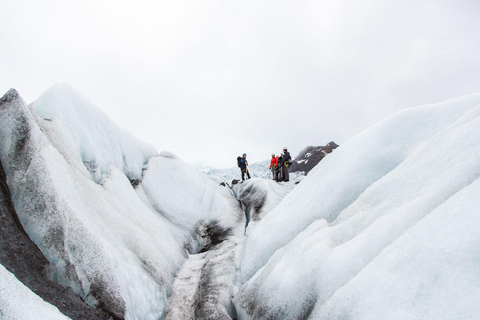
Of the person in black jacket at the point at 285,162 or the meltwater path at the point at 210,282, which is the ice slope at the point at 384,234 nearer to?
the meltwater path at the point at 210,282

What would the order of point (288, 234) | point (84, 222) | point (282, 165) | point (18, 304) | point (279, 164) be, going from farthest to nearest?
1. point (279, 164)
2. point (282, 165)
3. point (288, 234)
4. point (84, 222)
5. point (18, 304)

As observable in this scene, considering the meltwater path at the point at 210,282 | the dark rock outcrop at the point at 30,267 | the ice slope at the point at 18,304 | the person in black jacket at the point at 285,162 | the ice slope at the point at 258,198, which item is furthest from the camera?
the person in black jacket at the point at 285,162

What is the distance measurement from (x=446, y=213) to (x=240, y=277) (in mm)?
5060

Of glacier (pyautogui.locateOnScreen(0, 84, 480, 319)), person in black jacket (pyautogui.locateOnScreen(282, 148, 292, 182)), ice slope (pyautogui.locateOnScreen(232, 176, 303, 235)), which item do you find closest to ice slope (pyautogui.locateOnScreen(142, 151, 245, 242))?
ice slope (pyautogui.locateOnScreen(232, 176, 303, 235))

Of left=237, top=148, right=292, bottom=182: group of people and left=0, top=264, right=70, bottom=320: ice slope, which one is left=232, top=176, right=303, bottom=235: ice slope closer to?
left=237, top=148, right=292, bottom=182: group of people

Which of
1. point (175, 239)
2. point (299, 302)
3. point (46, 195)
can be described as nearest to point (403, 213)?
point (299, 302)

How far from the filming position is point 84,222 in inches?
216

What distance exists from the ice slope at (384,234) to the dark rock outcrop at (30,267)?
291 cm

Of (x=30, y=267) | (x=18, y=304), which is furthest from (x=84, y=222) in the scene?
(x=18, y=304)

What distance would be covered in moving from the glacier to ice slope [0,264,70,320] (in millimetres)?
19

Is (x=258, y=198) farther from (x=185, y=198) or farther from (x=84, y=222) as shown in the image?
(x=84, y=222)

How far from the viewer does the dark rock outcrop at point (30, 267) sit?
13.5 ft

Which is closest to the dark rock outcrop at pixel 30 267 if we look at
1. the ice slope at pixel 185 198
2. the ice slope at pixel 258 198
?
the ice slope at pixel 185 198

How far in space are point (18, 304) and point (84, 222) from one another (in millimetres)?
2738
